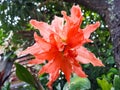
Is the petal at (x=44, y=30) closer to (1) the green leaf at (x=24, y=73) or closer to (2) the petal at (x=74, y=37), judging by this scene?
(2) the petal at (x=74, y=37)

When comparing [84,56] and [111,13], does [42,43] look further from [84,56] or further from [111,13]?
[111,13]

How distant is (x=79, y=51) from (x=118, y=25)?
1.06 meters

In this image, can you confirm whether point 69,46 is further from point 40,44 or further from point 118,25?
point 118,25

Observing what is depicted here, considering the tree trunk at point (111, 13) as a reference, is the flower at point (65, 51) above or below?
below

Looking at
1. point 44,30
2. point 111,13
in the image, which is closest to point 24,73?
point 44,30

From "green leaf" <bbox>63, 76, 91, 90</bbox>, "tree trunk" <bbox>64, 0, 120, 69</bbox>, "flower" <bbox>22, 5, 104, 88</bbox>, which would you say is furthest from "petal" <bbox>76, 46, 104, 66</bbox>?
"tree trunk" <bbox>64, 0, 120, 69</bbox>

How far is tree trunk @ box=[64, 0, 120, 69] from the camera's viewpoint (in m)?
1.72

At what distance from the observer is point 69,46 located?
0.75 metres

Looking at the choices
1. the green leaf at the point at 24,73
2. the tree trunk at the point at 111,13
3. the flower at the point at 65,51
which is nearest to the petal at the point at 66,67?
the flower at the point at 65,51

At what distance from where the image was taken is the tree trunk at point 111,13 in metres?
1.72

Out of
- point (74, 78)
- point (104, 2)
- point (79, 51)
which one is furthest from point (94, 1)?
point (79, 51)

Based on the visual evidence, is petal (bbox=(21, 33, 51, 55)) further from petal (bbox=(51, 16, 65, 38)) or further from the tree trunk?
the tree trunk

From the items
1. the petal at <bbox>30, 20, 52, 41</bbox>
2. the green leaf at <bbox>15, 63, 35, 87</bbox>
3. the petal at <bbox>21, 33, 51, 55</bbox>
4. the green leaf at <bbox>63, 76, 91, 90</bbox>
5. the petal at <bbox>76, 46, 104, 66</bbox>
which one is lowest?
the green leaf at <bbox>63, 76, 91, 90</bbox>

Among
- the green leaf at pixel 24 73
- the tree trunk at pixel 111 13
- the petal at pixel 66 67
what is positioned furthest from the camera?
the tree trunk at pixel 111 13
